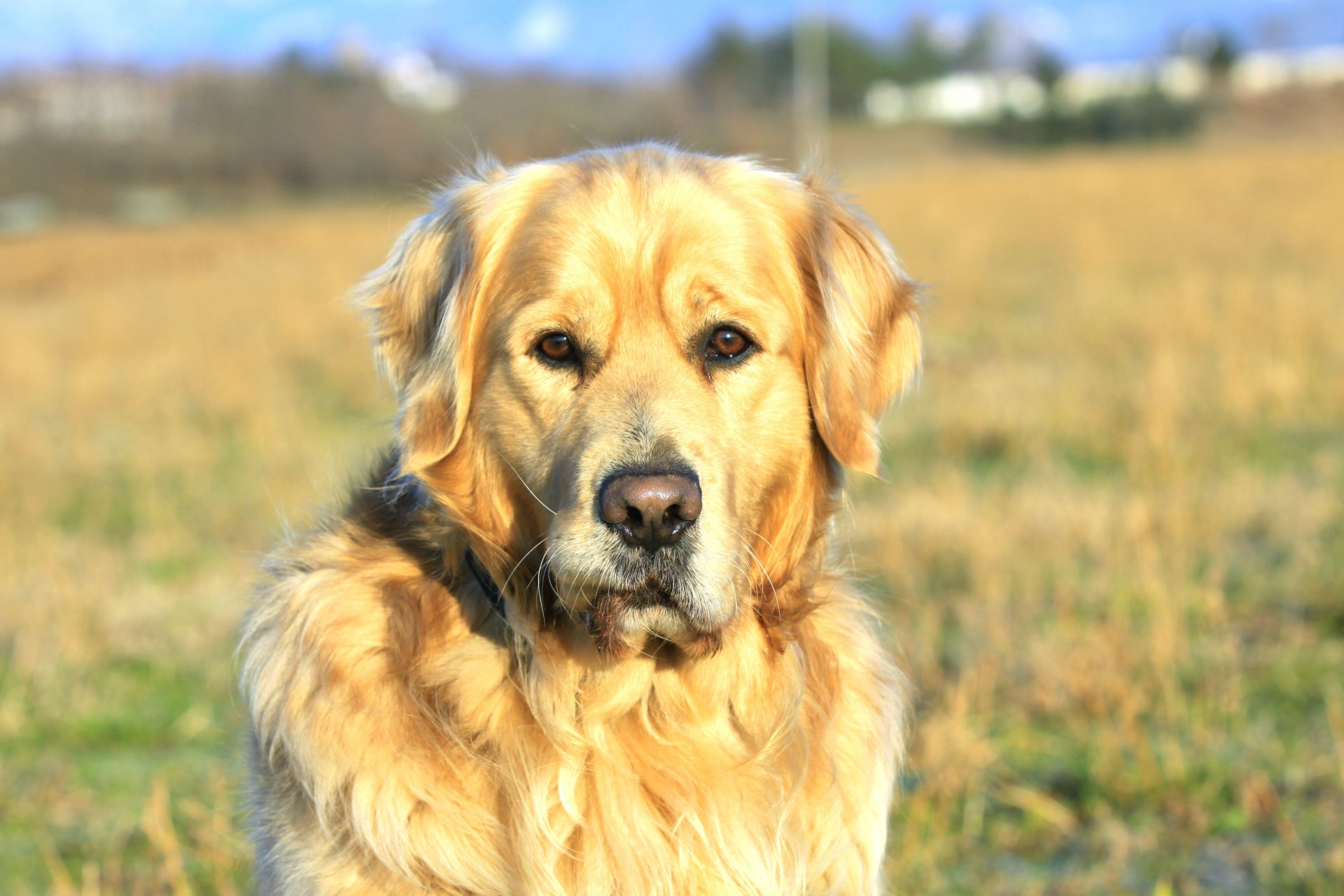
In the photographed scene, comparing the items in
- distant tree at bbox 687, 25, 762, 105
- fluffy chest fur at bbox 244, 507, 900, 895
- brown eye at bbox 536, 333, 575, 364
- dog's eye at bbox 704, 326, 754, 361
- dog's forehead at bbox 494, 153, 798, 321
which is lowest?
distant tree at bbox 687, 25, 762, 105

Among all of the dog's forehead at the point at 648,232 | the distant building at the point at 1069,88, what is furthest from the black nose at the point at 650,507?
the distant building at the point at 1069,88

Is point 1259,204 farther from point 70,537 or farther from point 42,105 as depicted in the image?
point 42,105

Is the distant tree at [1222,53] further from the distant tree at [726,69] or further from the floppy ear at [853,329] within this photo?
the floppy ear at [853,329]

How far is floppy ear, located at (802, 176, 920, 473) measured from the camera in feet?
9.86

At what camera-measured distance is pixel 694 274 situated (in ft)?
9.52

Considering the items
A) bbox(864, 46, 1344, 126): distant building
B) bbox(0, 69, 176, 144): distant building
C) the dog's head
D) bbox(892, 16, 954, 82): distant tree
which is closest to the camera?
the dog's head

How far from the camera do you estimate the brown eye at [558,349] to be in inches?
113

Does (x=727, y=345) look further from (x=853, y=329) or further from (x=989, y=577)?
(x=989, y=577)

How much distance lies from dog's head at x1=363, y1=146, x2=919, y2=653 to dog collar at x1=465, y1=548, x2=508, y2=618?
3 centimetres

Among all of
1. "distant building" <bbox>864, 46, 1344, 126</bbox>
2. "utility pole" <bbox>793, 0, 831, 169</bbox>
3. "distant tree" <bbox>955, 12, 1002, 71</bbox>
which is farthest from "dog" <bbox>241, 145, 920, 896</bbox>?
"distant tree" <bbox>955, 12, 1002, 71</bbox>

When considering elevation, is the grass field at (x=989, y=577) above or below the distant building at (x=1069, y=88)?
above

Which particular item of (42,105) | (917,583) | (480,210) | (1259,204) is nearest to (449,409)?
(480,210)

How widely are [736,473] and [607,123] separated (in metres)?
32.7

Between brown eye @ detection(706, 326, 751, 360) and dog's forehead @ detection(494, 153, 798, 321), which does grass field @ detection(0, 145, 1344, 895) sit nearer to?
dog's forehead @ detection(494, 153, 798, 321)
